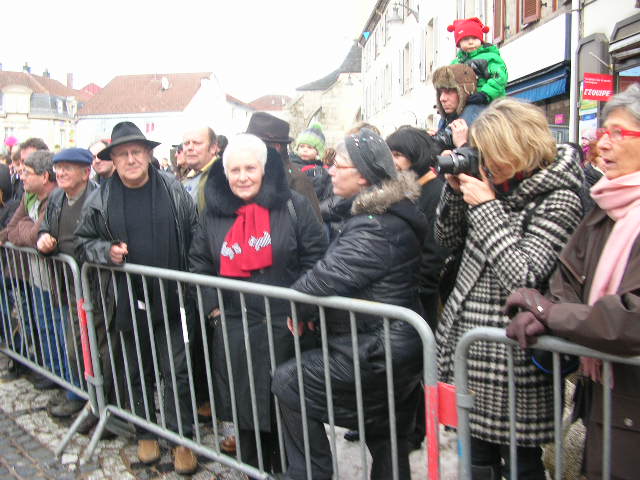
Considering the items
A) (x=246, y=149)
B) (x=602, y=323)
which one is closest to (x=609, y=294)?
(x=602, y=323)

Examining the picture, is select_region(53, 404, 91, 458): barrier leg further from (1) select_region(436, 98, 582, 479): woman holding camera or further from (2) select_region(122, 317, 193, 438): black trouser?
(1) select_region(436, 98, 582, 479): woman holding camera

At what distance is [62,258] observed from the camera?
13.2 feet

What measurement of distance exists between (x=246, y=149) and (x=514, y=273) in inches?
64.9

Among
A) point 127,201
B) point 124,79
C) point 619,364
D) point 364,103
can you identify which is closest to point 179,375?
point 127,201

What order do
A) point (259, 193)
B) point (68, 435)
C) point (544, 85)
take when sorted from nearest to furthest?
point (259, 193) < point (68, 435) < point (544, 85)

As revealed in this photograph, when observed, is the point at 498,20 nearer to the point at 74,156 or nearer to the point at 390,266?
the point at 74,156

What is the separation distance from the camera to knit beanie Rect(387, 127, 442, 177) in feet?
12.1

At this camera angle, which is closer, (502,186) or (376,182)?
(502,186)

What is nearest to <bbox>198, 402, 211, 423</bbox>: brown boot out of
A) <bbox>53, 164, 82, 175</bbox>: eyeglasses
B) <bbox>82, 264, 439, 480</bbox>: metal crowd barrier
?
<bbox>82, 264, 439, 480</bbox>: metal crowd barrier

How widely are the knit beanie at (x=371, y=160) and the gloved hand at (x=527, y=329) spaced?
1021 mm

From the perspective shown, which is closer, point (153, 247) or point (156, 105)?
point (153, 247)

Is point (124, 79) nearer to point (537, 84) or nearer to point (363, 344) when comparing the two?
point (537, 84)

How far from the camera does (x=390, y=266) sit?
2.53 meters

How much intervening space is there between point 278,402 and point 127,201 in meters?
1.76
